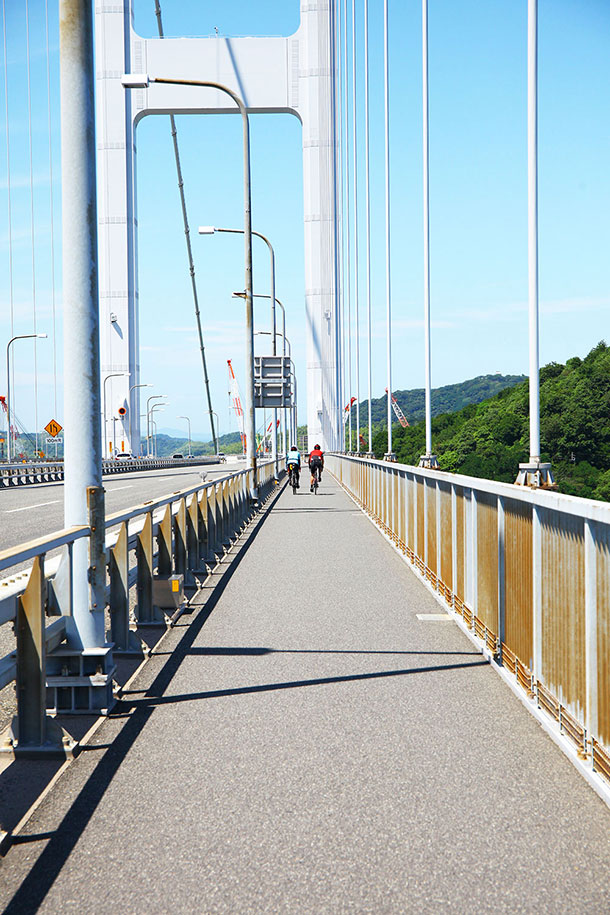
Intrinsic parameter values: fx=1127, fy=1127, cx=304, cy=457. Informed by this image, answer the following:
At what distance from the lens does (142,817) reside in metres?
4.12

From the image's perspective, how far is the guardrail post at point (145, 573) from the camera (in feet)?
26.7

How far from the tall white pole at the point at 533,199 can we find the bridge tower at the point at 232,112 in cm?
5304

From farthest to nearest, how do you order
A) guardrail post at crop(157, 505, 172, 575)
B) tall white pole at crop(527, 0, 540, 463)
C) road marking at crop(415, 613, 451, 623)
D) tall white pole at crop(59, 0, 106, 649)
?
1. tall white pole at crop(527, 0, 540, 463)
2. guardrail post at crop(157, 505, 172, 575)
3. road marking at crop(415, 613, 451, 623)
4. tall white pole at crop(59, 0, 106, 649)

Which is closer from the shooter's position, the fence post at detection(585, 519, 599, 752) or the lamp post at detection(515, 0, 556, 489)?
the fence post at detection(585, 519, 599, 752)

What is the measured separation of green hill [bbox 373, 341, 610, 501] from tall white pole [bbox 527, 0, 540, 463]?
5458 centimetres

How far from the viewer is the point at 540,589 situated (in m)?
5.54

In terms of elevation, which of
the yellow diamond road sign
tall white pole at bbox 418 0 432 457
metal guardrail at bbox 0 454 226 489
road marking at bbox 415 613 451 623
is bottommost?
road marking at bbox 415 613 451 623

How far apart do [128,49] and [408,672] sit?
65.4m

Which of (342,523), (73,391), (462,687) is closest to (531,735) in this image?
(462,687)

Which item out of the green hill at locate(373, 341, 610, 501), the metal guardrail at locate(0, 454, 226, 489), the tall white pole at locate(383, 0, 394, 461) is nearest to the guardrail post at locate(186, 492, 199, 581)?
the tall white pole at locate(383, 0, 394, 461)

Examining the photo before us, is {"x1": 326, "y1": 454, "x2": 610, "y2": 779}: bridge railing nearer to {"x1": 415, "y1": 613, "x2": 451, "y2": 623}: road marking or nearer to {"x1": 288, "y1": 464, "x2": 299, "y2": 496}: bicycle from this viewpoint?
{"x1": 415, "y1": 613, "x2": 451, "y2": 623}: road marking

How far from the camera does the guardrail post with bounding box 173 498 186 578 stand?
33.8ft

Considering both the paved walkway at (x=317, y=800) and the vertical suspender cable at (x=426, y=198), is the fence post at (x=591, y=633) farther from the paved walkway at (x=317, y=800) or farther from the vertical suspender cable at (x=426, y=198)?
the vertical suspender cable at (x=426, y=198)

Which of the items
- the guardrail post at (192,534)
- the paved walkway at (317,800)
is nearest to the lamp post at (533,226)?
the paved walkway at (317,800)
